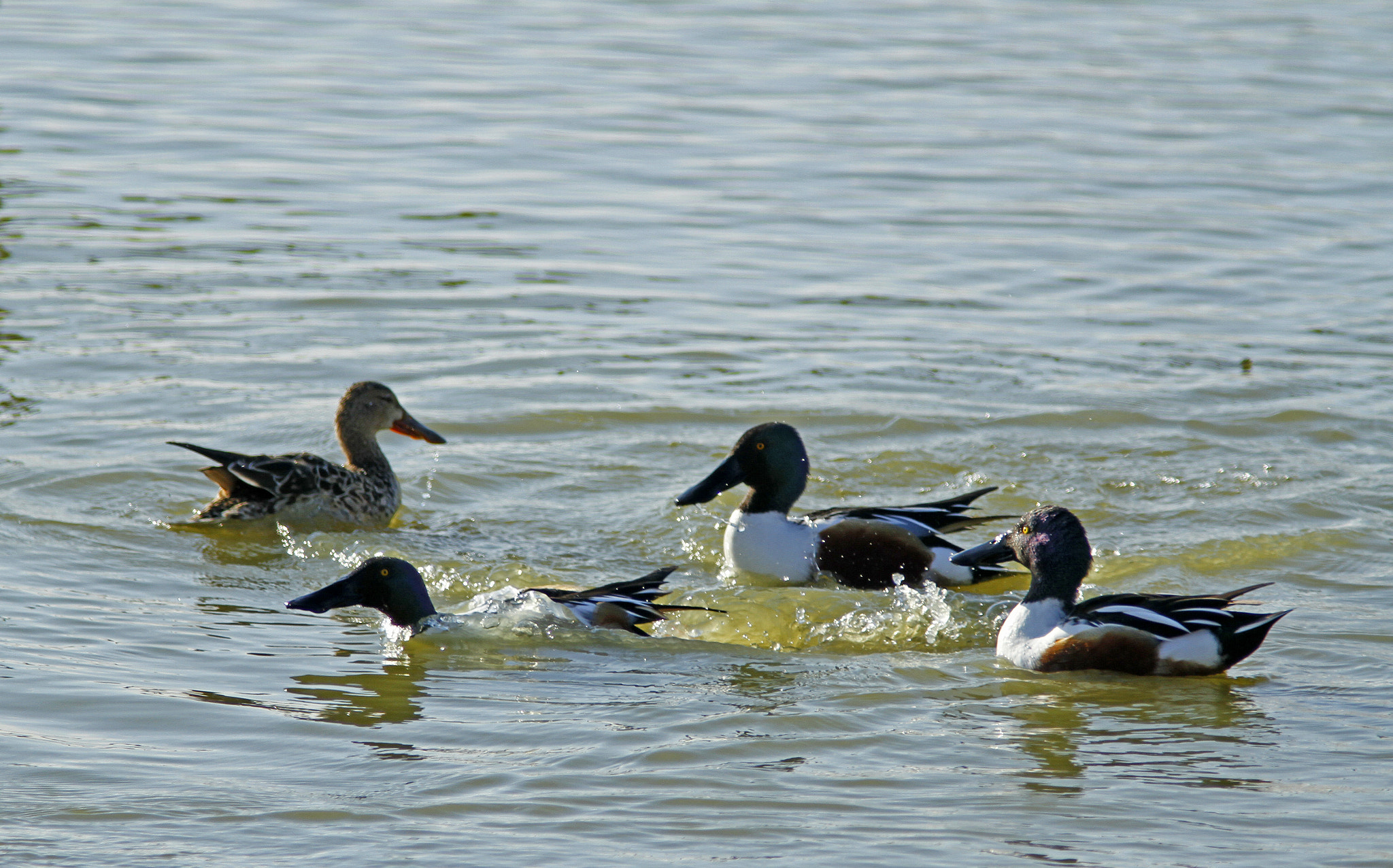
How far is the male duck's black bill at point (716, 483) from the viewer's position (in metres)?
8.11

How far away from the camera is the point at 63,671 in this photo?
593 cm

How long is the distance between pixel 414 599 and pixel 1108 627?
278 cm

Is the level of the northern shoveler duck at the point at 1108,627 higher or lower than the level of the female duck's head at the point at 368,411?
lower

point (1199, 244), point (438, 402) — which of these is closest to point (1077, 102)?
point (1199, 244)

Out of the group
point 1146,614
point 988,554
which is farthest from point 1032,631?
point 988,554

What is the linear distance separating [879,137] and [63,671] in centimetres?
1349

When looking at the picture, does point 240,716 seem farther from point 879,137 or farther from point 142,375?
point 879,137

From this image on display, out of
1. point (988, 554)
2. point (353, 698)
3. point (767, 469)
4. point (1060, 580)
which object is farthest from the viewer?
point (767, 469)

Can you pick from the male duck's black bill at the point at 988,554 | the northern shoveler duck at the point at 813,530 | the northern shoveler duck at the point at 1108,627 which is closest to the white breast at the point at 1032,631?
the northern shoveler duck at the point at 1108,627

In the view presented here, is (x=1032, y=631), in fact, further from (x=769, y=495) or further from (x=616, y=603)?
(x=769, y=495)

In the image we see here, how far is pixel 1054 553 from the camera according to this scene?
21.5 feet

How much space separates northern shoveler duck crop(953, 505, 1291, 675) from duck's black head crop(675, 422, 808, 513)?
5.60 feet

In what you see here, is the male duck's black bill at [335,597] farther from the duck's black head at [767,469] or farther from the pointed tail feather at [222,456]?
the duck's black head at [767,469]

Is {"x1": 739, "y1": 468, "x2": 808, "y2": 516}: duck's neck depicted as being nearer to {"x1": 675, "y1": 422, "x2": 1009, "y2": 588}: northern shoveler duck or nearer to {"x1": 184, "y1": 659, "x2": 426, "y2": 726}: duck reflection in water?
{"x1": 675, "y1": 422, "x2": 1009, "y2": 588}: northern shoveler duck
